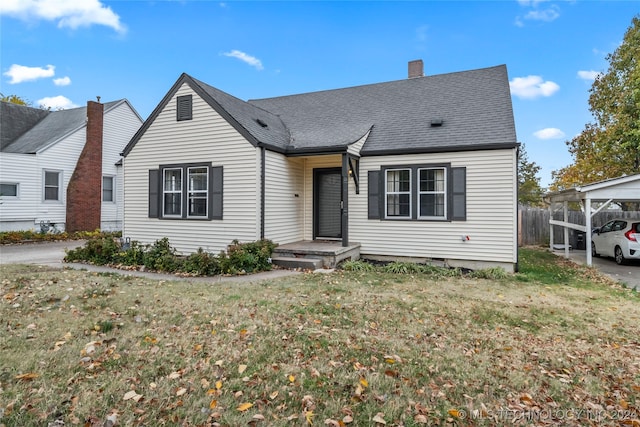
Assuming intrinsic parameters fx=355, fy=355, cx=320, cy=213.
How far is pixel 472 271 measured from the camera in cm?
911

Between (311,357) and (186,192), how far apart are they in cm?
799

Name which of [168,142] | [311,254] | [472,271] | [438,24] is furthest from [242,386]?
[438,24]

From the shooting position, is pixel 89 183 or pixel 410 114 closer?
pixel 410 114

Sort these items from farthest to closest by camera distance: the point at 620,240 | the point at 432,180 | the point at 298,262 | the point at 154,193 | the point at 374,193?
the point at 620,240, the point at 154,193, the point at 374,193, the point at 432,180, the point at 298,262

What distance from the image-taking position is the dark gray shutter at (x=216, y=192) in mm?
9836

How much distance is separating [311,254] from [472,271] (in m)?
4.15

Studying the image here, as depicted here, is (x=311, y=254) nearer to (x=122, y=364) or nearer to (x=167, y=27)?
(x=122, y=364)

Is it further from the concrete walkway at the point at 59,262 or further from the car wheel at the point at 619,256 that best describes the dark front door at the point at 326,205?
the car wheel at the point at 619,256

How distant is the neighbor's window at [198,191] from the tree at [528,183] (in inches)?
946

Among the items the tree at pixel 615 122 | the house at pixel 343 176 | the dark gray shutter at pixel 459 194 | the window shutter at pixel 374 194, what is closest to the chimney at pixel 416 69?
the house at pixel 343 176

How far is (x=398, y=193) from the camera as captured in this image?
9.97m

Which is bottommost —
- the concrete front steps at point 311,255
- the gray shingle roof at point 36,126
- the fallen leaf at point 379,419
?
the fallen leaf at point 379,419

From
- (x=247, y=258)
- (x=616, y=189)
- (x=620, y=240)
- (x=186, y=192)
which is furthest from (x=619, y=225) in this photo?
(x=186, y=192)

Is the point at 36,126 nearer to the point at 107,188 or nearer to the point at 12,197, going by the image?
the point at 107,188
